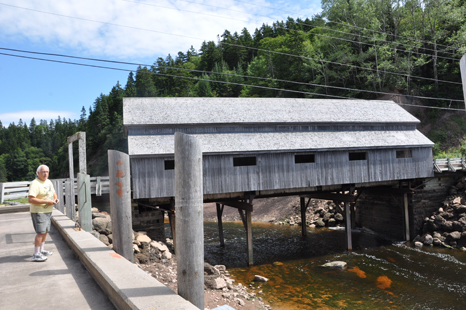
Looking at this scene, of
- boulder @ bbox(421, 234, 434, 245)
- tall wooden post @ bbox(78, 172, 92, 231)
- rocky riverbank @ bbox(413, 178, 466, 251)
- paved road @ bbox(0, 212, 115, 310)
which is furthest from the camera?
boulder @ bbox(421, 234, 434, 245)

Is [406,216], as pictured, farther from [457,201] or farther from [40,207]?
[40,207]

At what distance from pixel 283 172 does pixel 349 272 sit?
16.4 ft

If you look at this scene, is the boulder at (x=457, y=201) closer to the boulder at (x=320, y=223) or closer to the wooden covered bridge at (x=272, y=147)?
the wooden covered bridge at (x=272, y=147)

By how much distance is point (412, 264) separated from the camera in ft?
45.3

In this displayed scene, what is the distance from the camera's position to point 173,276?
32.8 ft

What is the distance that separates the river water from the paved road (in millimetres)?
6768

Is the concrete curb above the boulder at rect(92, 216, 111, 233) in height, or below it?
above

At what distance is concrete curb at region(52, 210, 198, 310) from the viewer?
2.92 m

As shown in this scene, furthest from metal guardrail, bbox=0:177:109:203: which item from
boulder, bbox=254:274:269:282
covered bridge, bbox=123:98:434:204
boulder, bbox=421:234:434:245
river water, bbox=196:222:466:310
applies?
boulder, bbox=421:234:434:245

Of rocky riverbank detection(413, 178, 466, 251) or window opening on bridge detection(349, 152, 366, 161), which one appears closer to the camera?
rocky riverbank detection(413, 178, 466, 251)

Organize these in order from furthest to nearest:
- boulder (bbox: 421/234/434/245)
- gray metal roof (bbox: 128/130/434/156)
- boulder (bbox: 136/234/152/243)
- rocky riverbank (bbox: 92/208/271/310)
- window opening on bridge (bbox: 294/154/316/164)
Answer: boulder (bbox: 421/234/434/245) → window opening on bridge (bbox: 294/154/316/164) → gray metal roof (bbox: 128/130/434/156) → boulder (bbox: 136/234/152/243) → rocky riverbank (bbox: 92/208/271/310)

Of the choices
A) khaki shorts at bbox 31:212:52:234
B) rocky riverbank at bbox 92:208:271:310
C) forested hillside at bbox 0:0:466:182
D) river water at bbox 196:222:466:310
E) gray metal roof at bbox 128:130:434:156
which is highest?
forested hillside at bbox 0:0:466:182

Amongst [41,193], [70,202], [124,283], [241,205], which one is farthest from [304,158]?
[124,283]

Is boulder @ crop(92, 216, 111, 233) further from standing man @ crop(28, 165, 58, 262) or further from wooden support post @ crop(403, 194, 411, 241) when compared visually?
wooden support post @ crop(403, 194, 411, 241)
